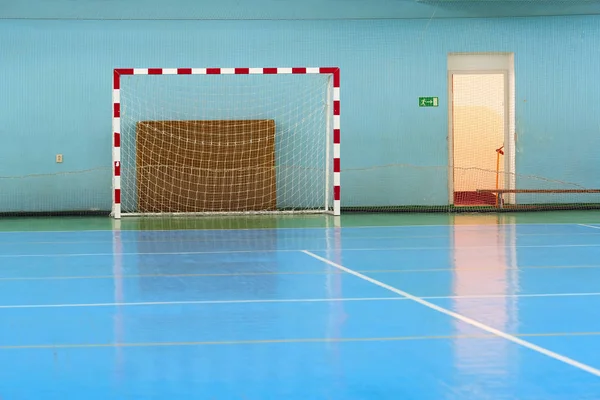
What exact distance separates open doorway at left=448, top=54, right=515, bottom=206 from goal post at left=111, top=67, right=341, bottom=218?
10.5 ft

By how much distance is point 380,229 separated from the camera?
12.6 m

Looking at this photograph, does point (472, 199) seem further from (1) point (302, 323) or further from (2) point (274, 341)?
(2) point (274, 341)

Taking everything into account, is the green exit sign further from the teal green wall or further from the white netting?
the white netting

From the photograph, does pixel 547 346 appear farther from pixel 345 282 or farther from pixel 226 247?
pixel 226 247

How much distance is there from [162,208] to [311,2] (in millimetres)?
5485

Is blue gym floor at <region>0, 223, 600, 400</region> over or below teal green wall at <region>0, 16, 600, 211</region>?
below

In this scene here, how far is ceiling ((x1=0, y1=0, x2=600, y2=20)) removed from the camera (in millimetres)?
17344

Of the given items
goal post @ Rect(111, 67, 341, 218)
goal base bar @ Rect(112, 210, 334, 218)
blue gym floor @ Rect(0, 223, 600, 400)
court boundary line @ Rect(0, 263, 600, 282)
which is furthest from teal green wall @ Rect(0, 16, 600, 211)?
court boundary line @ Rect(0, 263, 600, 282)

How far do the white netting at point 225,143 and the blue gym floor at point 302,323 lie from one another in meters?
7.76

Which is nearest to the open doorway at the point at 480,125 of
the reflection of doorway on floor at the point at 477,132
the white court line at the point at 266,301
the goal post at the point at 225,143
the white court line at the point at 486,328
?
the reflection of doorway on floor at the point at 477,132

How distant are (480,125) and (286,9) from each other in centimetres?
607

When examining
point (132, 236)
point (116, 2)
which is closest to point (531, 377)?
point (132, 236)

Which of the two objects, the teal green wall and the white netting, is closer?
the white netting

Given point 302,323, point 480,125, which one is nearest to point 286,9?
point 480,125
